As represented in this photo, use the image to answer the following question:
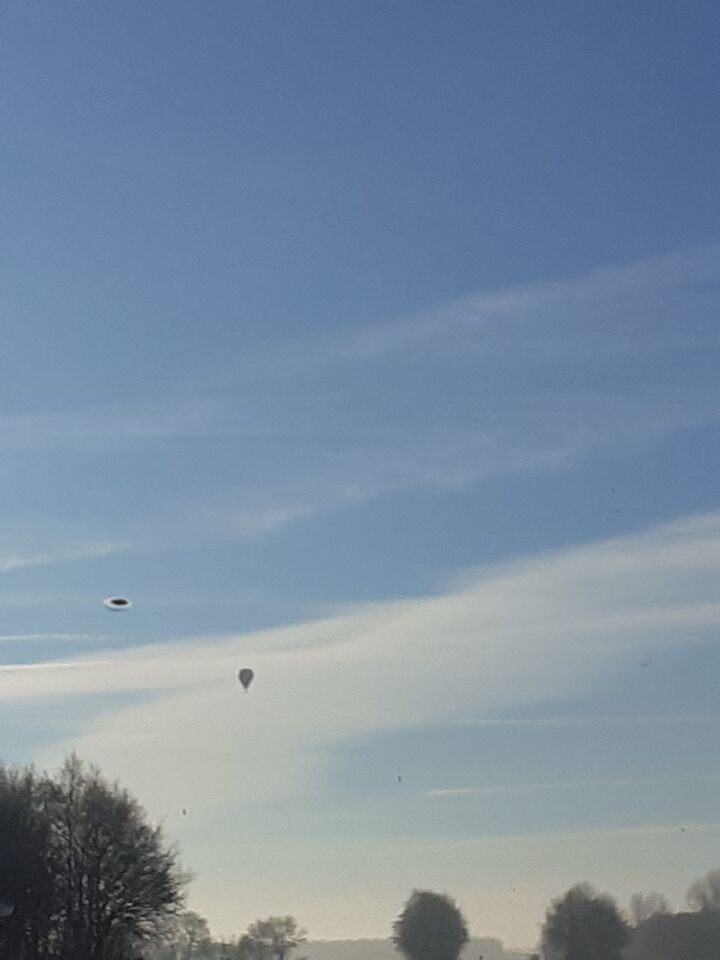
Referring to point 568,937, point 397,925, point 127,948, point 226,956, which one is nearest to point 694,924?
point 568,937

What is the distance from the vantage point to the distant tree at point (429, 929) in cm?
15762

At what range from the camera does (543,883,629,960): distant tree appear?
5871 inches

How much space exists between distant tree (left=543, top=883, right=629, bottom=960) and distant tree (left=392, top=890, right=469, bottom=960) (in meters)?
10.6

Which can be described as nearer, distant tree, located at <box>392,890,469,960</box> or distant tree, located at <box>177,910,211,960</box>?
distant tree, located at <box>177,910,211,960</box>

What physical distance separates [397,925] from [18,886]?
92566mm

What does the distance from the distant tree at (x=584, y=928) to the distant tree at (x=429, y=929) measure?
1062cm

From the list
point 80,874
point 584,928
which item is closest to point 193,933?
point 80,874

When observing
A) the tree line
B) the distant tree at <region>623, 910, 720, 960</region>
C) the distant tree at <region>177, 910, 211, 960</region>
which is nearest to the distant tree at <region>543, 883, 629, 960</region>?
the distant tree at <region>623, 910, 720, 960</region>

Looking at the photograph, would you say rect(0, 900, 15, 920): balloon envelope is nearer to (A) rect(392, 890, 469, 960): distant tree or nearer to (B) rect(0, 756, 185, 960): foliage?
(B) rect(0, 756, 185, 960): foliage

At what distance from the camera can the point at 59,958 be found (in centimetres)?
7575

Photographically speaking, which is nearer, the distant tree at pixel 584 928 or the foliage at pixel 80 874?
the foliage at pixel 80 874

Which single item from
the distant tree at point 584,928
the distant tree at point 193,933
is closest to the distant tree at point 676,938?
the distant tree at point 584,928

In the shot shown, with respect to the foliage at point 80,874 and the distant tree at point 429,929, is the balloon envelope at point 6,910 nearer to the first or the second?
the foliage at point 80,874

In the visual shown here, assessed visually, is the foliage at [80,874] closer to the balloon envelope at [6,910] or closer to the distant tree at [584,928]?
the balloon envelope at [6,910]
